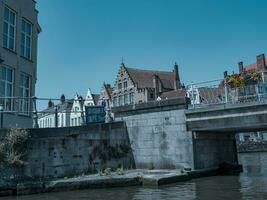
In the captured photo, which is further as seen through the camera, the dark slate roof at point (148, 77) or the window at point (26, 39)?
the dark slate roof at point (148, 77)

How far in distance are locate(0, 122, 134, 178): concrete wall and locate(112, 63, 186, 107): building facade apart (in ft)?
125

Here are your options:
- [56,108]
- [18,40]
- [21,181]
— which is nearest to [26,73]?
[18,40]

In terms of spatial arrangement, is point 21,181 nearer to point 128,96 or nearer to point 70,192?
point 70,192

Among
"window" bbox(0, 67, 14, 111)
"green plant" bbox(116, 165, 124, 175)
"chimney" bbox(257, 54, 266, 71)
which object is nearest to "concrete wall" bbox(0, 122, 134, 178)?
"green plant" bbox(116, 165, 124, 175)

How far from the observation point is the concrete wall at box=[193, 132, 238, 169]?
15969 millimetres

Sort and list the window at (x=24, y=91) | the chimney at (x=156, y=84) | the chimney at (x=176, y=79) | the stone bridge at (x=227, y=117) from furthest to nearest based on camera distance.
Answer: the chimney at (x=176, y=79) < the chimney at (x=156, y=84) < the window at (x=24, y=91) < the stone bridge at (x=227, y=117)

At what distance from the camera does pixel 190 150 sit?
15.6 m

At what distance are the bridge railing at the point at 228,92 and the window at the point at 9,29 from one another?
9653 mm

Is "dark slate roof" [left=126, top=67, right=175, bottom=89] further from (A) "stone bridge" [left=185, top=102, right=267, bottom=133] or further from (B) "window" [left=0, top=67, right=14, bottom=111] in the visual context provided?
(A) "stone bridge" [left=185, top=102, right=267, bottom=133]

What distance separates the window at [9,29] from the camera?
55.0 ft

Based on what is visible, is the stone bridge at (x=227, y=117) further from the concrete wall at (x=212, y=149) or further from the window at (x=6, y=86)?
the window at (x=6, y=86)

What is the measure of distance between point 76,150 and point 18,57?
667 cm

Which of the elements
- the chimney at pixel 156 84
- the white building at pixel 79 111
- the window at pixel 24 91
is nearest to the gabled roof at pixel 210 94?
the white building at pixel 79 111

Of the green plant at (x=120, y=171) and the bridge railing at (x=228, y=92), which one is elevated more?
the bridge railing at (x=228, y=92)
